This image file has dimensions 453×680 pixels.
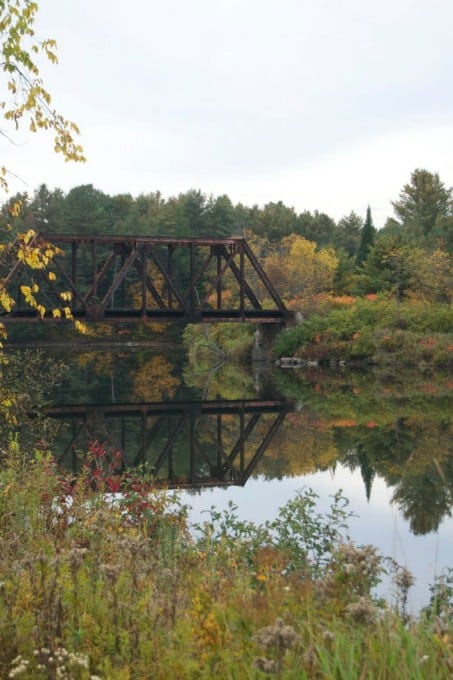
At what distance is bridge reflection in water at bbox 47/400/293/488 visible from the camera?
1602 cm

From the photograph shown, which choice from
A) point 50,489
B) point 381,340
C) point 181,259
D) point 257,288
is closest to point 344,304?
point 381,340

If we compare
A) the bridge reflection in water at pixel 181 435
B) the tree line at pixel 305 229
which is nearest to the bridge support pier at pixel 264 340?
the tree line at pixel 305 229

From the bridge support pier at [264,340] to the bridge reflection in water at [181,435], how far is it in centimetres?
1766

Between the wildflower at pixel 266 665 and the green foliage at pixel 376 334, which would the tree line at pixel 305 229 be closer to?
the green foliage at pixel 376 334

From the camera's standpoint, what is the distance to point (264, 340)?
1813 inches

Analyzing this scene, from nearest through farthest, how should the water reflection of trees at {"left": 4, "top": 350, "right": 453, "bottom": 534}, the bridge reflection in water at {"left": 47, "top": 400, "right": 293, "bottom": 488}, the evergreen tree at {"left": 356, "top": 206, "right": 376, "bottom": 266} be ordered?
the water reflection of trees at {"left": 4, "top": 350, "right": 453, "bottom": 534}
the bridge reflection in water at {"left": 47, "top": 400, "right": 293, "bottom": 488}
the evergreen tree at {"left": 356, "top": 206, "right": 376, "bottom": 266}

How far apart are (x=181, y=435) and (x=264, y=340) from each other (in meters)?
25.9

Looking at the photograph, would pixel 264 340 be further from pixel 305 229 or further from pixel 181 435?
pixel 305 229

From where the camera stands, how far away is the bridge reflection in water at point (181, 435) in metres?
16.0

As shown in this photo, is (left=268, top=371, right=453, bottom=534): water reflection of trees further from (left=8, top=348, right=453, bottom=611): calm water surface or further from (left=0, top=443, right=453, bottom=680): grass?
(left=0, top=443, right=453, bottom=680): grass

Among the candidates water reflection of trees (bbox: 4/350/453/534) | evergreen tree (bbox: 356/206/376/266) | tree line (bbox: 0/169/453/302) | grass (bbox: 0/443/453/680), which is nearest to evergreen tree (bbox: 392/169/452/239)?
tree line (bbox: 0/169/453/302)

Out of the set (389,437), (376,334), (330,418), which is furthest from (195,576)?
(376,334)

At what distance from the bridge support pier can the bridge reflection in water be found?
17.7m

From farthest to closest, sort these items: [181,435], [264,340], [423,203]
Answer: [423,203] < [264,340] < [181,435]
